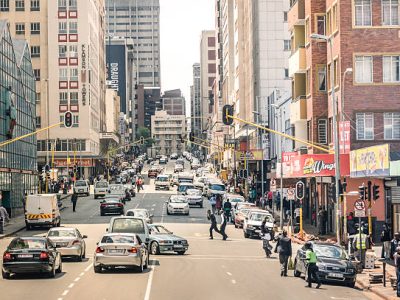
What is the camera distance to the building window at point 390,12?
54.8m

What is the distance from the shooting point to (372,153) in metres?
42.1

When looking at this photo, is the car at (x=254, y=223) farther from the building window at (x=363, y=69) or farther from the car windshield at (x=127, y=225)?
the car windshield at (x=127, y=225)

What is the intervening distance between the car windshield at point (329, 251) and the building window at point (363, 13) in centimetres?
2463

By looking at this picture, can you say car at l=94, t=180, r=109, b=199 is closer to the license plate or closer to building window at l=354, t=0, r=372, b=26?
building window at l=354, t=0, r=372, b=26

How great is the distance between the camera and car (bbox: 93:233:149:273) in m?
31.7

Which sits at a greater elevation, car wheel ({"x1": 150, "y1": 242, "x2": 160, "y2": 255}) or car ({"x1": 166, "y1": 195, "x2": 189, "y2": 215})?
car ({"x1": 166, "y1": 195, "x2": 189, "y2": 215})

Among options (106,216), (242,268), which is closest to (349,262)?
(242,268)

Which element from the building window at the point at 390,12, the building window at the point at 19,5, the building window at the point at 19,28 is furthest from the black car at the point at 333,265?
the building window at the point at 19,5

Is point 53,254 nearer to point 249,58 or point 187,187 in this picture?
point 187,187

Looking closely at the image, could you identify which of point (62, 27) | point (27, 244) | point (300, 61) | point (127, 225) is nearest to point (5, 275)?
point (27, 244)

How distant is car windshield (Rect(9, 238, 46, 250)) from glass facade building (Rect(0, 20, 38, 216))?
4122 cm

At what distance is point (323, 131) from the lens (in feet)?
203

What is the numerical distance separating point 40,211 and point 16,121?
22496mm

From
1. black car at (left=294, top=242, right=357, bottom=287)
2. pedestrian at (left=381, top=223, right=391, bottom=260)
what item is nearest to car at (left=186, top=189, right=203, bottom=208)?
pedestrian at (left=381, top=223, right=391, bottom=260)
